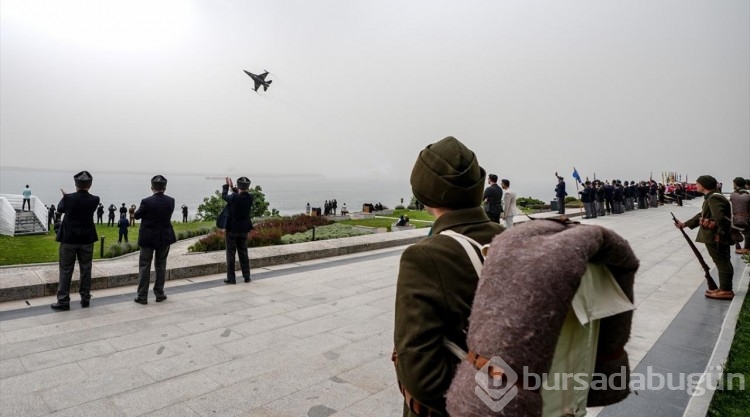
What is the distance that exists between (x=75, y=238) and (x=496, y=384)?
284 inches

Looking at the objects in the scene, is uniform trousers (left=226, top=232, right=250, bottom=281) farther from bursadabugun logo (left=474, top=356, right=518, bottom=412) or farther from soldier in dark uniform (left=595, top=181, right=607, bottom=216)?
soldier in dark uniform (left=595, top=181, right=607, bottom=216)

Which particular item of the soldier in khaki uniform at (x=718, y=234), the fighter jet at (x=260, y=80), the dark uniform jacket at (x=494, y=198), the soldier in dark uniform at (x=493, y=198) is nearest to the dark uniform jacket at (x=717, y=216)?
the soldier in khaki uniform at (x=718, y=234)

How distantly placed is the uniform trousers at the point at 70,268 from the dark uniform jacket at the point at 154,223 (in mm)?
786

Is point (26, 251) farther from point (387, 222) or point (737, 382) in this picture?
point (737, 382)

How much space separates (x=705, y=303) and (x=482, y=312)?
759cm

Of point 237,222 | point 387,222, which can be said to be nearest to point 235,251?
point 237,222

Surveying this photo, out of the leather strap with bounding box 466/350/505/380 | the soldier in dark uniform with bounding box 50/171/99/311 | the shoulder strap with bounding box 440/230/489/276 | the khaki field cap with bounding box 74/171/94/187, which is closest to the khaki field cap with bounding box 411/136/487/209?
the shoulder strap with bounding box 440/230/489/276

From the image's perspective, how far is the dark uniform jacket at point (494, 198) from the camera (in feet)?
40.4

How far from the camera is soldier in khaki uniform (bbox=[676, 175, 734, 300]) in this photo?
6.90 m

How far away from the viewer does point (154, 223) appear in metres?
6.88

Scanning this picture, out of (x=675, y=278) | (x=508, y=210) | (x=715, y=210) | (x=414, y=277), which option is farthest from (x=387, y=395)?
(x=508, y=210)

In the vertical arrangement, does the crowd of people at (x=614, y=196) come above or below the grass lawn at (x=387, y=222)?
above

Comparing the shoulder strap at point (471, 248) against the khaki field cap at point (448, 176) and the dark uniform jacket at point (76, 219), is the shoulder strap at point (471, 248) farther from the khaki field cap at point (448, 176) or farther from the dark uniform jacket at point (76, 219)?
the dark uniform jacket at point (76, 219)

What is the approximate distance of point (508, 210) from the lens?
13.6 metres
